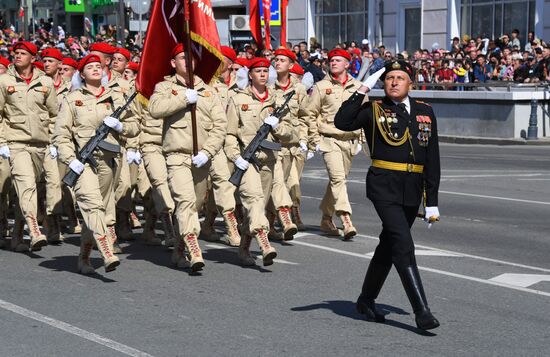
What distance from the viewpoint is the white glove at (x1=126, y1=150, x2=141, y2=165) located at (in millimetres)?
13422

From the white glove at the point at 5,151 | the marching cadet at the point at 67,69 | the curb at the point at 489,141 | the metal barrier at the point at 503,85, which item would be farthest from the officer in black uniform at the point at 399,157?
the metal barrier at the point at 503,85

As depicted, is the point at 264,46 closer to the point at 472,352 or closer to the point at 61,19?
the point at 472,352

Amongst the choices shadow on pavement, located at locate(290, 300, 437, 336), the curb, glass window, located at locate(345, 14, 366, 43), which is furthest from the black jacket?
glass window, located at locate(345, 14, 366, 43)

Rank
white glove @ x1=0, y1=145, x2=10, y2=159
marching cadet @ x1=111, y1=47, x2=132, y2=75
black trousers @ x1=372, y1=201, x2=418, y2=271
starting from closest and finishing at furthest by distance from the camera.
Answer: black trousers @ x1=372, y1=201, x2=418, y2=271
white glove @ x1=0, y1=145, x2=10, y2=159
marching cadet @ x1=111, y1=47, x2=132, y2=75

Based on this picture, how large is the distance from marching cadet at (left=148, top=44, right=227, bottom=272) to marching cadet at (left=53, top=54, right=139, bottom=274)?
1.91ft

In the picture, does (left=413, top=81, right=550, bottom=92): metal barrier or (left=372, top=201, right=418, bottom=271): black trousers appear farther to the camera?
(left=413, top=81, right=550, bottom=92): metal barrier

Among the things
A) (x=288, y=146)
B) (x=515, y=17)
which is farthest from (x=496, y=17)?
(x=288, y=146)

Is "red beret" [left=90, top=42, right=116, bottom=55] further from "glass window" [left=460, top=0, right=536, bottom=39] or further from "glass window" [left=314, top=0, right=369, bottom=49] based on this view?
→ "glass window" [left=314, top=0, right=369, bottom=49]

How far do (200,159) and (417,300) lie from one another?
3.17 m

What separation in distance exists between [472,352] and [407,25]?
31483 millimetres

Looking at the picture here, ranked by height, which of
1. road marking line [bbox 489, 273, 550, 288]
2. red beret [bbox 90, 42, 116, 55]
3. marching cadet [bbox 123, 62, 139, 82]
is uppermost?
red beret [bbox 90, 42, 116, 55]

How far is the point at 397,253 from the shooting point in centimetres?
Result: 828

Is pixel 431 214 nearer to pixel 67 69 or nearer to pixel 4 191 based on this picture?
pixel 4 191

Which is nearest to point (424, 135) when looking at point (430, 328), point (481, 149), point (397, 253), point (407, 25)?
point (397, 253)
